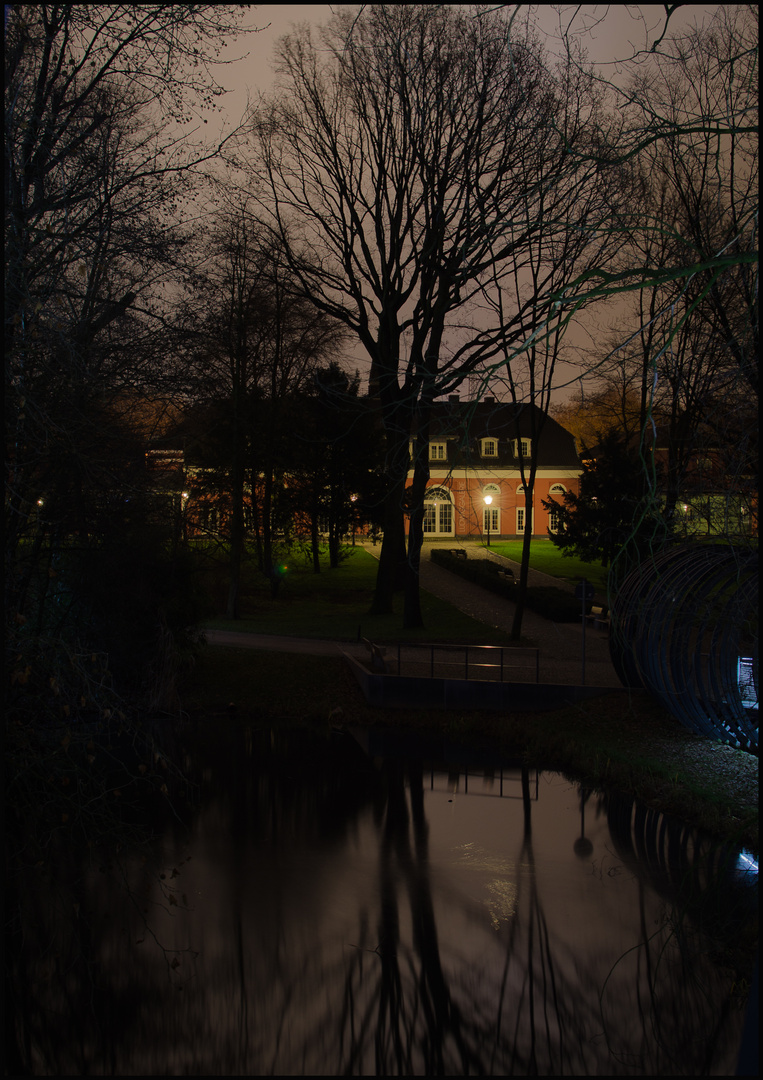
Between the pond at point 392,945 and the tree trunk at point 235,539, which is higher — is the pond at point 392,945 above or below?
below

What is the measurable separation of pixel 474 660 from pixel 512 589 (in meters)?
8.61

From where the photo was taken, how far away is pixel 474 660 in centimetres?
1991

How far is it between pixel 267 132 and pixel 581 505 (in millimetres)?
14038

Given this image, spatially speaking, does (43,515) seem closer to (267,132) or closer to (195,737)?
(195,737)

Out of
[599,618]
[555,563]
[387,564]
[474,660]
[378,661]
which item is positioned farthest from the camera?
[555,563]

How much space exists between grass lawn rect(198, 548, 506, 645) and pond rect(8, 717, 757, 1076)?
9.85 meters

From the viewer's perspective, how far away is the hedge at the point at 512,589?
23.9 meters

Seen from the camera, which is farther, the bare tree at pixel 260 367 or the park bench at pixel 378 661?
the bare tree at pixel 260 367

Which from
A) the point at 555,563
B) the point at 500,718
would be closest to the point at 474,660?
the point at 500,718

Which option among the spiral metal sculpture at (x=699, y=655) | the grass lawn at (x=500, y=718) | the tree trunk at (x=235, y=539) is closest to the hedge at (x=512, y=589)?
the grass lawn at (x=500, y=718)

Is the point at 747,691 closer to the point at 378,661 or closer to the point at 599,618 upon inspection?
the point at 378,661

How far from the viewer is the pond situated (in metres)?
6.74

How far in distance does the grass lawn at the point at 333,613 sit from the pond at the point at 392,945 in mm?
9846

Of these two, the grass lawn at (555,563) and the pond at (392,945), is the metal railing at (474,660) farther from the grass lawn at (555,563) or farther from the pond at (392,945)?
the grass lawn at (555,563)
